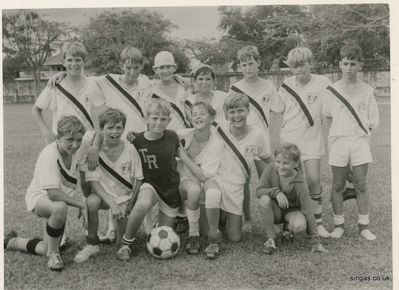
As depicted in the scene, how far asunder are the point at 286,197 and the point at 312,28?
2952mm

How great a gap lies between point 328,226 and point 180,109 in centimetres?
167

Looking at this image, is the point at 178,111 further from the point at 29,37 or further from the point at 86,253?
the point at 29,37

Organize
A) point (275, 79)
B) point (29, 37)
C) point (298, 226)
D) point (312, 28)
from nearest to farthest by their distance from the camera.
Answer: point (298, 226) → point (312, 28) → point (29, 37) → point (275, 79)

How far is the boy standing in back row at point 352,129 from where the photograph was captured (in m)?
3.64

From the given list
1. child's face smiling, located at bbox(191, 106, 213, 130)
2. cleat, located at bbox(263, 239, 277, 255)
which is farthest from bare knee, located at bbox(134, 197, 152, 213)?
cleat, located at bbox(263, 239, 277, 255)

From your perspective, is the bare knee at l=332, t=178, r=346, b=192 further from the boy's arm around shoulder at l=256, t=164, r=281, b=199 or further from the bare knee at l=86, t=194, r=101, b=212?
the bare knee at l=86, t=194, r=101, b=212

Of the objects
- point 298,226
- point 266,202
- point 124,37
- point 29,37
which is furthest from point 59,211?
point 124,37

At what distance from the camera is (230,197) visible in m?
3.51

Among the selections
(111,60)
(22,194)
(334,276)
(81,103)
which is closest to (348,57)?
(334,276)

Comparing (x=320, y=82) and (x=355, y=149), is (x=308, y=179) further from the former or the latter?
(x=320, y=82)

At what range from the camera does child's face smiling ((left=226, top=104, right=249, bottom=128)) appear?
346 centimetres

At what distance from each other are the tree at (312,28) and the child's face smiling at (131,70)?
0.99 meters

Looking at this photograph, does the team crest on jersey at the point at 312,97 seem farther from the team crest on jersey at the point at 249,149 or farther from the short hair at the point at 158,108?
the short hair at the point at 158,108

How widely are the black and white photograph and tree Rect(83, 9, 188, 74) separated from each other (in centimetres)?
110
